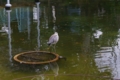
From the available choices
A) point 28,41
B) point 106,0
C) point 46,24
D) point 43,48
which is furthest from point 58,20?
point 106,0

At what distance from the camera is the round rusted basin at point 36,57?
658 centimetres

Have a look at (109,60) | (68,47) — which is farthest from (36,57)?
(109,60)

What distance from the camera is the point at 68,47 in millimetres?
8078

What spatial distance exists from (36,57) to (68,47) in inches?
56.3

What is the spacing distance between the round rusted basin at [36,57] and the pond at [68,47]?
0.10 m

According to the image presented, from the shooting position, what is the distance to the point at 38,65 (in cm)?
642

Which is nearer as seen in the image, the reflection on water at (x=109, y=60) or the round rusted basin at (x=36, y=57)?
the reflection on water at (x=109, y=60)

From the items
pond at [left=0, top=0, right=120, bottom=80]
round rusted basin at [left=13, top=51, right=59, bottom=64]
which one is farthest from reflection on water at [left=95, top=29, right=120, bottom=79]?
round rusted basin at [left=13, top=51, right=59, bottom=64]

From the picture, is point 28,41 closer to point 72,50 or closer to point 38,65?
point 72,50

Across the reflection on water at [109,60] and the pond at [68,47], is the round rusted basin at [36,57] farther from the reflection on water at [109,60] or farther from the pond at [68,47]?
the reflection on water at [109,60]

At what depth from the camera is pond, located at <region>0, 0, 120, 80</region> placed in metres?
5.99

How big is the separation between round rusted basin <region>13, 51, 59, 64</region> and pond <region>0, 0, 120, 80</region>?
103 mm

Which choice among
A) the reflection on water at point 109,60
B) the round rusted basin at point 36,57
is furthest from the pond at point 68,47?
the round rusted basin at point 36,57

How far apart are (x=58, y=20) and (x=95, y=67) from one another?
654 cm
